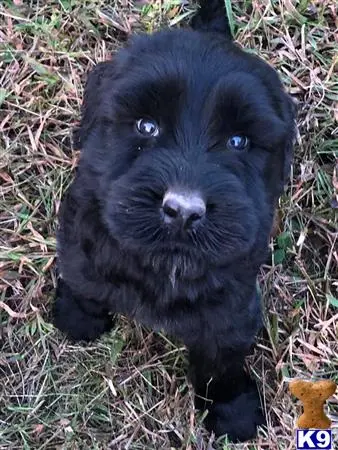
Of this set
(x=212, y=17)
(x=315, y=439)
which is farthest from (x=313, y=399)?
(x=212, y=17)

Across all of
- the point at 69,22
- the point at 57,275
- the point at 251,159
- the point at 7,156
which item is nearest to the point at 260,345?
the point at 57,275

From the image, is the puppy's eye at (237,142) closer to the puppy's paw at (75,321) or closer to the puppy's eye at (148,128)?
the puppy's eye at (148,128)

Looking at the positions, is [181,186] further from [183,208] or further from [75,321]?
[75,321]

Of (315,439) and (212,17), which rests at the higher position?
(212,17)

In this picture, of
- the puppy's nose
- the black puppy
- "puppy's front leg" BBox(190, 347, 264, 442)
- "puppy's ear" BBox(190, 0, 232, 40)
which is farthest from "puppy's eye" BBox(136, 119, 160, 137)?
"puppy's ear" BBox(190, 0, 232, 40)

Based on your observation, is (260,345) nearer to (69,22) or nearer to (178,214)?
(178,214)

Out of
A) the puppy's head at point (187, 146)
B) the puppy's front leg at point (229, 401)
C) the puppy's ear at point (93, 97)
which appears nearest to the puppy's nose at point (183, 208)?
the puppy's head at point (187, 146)

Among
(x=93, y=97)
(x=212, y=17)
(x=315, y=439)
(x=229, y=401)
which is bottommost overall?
(x=315, y=439)
